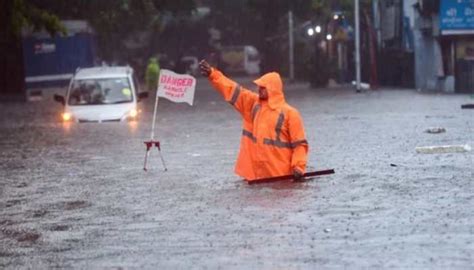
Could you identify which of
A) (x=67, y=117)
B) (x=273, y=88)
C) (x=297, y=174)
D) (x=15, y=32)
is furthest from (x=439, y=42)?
(x=297, y=174)

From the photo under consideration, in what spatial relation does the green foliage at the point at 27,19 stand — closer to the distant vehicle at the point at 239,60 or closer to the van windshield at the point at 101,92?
A: the van windshield at the point at 101,92

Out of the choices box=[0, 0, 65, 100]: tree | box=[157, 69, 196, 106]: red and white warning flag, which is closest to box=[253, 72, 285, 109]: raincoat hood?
box=[157, 69, 196, 106]: red and white warning flag

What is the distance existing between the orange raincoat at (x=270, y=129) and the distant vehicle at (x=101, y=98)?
13.1m

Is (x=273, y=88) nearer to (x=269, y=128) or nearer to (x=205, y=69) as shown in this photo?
(x=269, y=128)

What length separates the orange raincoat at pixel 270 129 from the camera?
564 inches

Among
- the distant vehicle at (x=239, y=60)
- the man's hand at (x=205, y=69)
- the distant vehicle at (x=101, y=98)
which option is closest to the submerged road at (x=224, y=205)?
the man's hand at (x=205, y=69)

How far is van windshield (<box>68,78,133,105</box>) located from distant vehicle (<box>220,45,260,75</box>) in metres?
57.4

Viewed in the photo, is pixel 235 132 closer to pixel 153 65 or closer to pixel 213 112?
pixel 213 112

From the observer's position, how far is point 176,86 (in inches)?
685

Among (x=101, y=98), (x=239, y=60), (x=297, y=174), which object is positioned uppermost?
(x=297, y=174)

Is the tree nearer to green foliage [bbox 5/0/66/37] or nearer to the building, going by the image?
green foliage [bbox 5/0/66/37]

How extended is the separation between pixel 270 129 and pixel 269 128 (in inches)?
0.6

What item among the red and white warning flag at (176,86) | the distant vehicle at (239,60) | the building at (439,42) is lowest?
the distant vehicle at (239,60)

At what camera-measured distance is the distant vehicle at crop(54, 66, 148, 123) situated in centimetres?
2761
